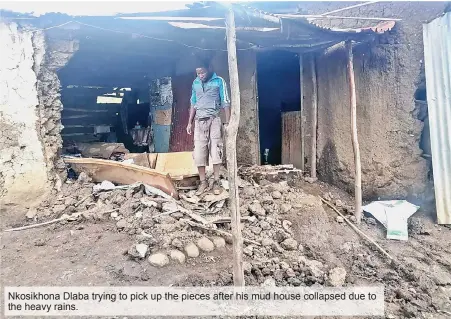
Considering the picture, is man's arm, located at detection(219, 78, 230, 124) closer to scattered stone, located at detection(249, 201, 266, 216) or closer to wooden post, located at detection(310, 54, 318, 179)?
scattered stone, located at detection(249, 201, 266, 216)

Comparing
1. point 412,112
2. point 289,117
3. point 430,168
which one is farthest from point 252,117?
point 430,168

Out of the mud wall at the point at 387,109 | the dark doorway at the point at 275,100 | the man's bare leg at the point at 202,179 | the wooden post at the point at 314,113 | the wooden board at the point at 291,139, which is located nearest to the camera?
the man's bare leg at the point at 202,179

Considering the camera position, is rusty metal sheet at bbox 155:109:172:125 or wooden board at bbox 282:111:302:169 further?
rusty metal sheet at bbox 155:109:172:125

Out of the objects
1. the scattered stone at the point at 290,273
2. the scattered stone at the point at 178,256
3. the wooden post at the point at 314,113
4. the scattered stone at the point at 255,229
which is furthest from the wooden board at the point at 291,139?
the scattered stone at the point at 178,256

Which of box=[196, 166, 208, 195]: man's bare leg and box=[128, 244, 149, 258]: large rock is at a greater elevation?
box=[196, 166, 208, 195]: man's bare leg

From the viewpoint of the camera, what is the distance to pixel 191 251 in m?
4.32

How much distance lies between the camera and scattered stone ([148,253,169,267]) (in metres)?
4.06

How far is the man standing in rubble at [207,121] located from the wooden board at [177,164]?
391 mm

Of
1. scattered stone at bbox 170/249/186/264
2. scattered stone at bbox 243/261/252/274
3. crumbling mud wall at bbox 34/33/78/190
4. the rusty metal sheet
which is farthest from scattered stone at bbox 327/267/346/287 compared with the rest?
the rusty metal sheet

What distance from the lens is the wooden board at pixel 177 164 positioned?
5.79 metres

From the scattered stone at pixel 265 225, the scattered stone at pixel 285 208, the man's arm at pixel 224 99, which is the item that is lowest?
the scattered stone at pixel 265 225

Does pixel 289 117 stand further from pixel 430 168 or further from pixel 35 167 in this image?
pixel 35 167

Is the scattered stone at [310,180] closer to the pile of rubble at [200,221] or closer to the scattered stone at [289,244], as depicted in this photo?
the pile of rubble at [200,221]

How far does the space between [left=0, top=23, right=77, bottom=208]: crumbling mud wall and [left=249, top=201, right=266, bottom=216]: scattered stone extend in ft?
9.23
